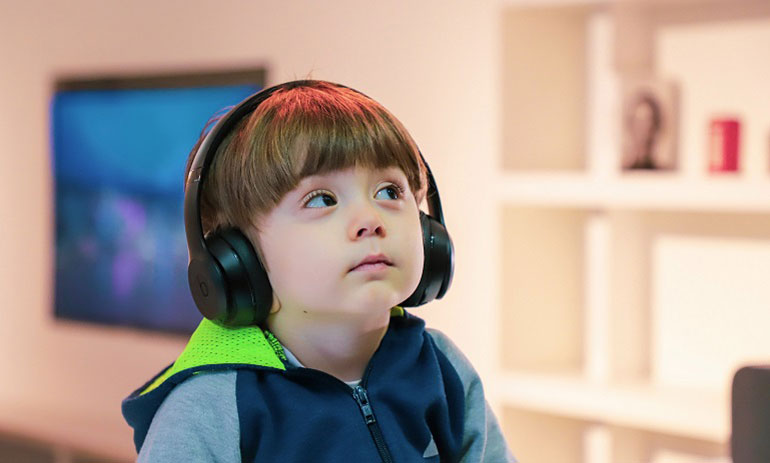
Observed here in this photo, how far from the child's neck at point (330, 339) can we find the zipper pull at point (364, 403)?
2 cm

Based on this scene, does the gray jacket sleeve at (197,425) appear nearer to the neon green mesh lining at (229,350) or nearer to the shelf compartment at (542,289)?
the neon green mesh lining at (229,350)

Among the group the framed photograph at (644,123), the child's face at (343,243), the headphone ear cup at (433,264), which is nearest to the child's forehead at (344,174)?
the child's face at (343,243)

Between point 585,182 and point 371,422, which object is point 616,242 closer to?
point 585,182

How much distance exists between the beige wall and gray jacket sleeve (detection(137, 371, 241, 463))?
1604 mm

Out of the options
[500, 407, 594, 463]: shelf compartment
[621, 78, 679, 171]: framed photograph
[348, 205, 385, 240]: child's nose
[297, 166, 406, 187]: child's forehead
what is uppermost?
[621, 78, 679, 171]: framed photograph

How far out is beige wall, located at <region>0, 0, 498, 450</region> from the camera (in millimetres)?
2590

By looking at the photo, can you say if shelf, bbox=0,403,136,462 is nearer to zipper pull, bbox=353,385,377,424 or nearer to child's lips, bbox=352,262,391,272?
zipper pull, bbox=353,385,377,424

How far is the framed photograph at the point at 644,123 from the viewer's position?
2.31 meters

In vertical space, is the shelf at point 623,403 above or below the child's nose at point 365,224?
below

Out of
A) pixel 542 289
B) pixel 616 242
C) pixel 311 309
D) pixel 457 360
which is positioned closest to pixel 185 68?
pixel 542 289

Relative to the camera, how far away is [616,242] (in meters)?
2.39

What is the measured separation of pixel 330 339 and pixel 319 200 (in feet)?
0.42

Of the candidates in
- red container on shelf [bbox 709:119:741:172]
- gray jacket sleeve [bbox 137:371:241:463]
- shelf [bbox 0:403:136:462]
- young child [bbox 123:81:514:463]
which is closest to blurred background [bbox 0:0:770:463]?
red container on shelf [bbox 709:119:741:172]

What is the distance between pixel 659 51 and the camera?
244 centimetres
